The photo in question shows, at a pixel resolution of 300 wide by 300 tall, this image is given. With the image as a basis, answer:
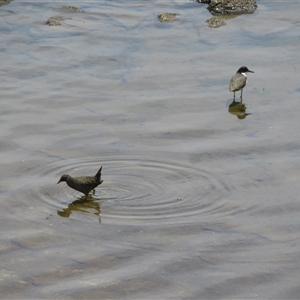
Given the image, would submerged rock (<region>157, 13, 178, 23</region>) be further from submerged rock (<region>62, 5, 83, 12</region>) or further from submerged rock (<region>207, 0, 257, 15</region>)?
submerged rock (<region>62, 5, 83, 12</region>)

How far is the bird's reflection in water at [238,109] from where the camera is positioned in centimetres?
1135

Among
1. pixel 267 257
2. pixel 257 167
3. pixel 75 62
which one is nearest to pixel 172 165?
pixel 257 167

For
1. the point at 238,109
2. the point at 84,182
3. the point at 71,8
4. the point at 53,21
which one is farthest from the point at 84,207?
the point at 71,8

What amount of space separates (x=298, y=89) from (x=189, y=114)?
2.13 metres

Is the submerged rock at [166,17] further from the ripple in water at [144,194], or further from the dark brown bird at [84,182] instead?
the dark brown bird at [84,182]

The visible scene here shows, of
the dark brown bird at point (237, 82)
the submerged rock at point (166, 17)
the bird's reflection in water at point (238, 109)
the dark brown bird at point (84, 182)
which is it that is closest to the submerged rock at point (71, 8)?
the submerged rock at point (166, 17)

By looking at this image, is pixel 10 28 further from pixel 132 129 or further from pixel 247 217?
pixel 247 217

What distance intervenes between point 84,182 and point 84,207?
29 cm

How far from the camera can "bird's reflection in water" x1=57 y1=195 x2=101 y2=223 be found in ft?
27.0

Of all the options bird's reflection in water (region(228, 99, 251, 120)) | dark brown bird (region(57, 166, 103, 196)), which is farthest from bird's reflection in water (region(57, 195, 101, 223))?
bird's reflection in water (region(228, 99, 251, 120))

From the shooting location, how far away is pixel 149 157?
9.62 metres

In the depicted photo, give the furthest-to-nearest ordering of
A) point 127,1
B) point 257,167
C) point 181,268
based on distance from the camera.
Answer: point 127,1, point 257,167, point 181,268

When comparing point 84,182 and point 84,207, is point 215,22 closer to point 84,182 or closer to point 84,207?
point 84,182

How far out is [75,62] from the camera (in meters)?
13.5
